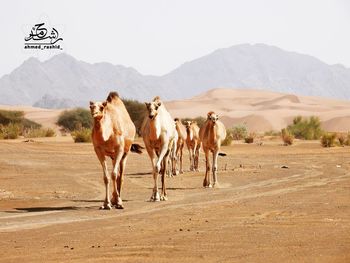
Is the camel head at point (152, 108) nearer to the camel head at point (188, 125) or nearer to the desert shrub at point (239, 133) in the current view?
the camel head at point (188, 125)

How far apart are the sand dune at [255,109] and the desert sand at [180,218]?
67.4 m

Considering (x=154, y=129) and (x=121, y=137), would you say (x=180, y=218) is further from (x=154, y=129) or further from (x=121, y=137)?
(x=154, y=129)

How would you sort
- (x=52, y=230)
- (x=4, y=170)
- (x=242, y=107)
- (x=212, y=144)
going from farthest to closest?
(x=242, y=107), (x=4, y=170), (x=212, y=144), (x=52, y=230)

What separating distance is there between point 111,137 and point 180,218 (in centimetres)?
350

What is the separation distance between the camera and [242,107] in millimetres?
143750

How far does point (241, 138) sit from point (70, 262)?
170 ft

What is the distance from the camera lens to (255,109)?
138250mm

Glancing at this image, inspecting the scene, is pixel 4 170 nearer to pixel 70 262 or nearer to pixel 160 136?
pixel 160 136

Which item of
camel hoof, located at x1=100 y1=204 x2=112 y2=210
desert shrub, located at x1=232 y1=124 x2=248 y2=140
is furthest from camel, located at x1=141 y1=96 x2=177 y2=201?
desert shrub, located at x1=232 y1=124 x2=248 y2=140

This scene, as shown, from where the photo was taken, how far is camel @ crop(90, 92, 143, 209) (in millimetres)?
14039

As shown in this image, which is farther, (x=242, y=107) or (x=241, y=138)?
(x=242, y=107)

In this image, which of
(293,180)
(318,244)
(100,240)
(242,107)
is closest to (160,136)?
(293,180)

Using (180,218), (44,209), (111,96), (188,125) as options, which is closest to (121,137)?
(111,96)

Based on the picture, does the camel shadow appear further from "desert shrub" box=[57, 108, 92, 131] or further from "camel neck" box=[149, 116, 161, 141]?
"desert shrub" box=[57, 108, 92, 131]
